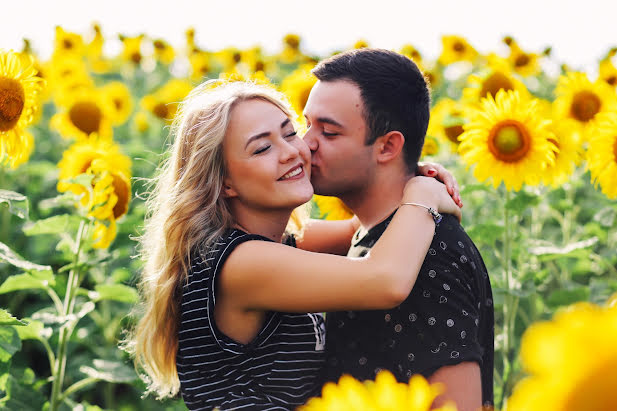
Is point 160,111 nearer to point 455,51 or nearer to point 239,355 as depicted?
point 455,51

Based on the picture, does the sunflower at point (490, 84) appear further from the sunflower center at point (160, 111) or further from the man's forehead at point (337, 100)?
the sunflower center at point (160, 111)

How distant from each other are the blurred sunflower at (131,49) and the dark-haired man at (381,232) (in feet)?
20.5

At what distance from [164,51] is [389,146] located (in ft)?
21.3

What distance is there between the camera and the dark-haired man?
2133mm

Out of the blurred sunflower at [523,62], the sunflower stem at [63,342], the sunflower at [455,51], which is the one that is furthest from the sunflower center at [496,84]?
the sunflower at [455,51]

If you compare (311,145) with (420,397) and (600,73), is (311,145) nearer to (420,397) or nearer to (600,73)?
(420,397)

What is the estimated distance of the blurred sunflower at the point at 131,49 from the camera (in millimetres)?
8273

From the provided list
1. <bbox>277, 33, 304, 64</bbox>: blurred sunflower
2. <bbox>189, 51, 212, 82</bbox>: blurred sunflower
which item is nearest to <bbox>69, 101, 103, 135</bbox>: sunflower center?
<bbox>189, 51, 212, 82</bbox>: blurred sunflower

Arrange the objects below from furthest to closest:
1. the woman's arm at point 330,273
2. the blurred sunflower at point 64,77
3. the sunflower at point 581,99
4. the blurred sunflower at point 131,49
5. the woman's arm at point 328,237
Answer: the blurred sunflower at point 131,49
the blurred sunflower at point 64,77
the sunflower at point 581,99
the woman's arm at point 328,237
the woman's arm at point 330,273

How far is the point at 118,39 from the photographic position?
27.1 feet

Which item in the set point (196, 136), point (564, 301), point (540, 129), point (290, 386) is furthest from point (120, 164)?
point (564, 301)

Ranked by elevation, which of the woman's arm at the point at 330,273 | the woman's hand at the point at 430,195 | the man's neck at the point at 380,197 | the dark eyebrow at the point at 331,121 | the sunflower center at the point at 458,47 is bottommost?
the woman's arm at the point at 330,273

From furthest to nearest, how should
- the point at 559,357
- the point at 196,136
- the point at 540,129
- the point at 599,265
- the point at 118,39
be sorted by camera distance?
the point at 118,39
the point at 599,265
the point at 540,129
the point at 196,136
the point at 559,357

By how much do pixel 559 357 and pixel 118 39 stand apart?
27.2ft
